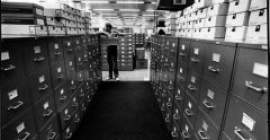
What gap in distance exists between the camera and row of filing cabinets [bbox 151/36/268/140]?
695 mm

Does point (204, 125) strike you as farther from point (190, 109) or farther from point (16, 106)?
point (16, 106)

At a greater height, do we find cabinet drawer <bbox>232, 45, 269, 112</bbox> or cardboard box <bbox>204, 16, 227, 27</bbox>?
cardboard box <bbox>204, 16, 227, 27</bbox>

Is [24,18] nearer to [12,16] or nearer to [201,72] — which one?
[12,16]

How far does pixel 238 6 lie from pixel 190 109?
2.98ft

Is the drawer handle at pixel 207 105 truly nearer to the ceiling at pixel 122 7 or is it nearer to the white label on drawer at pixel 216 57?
the white label on drawer at pixel 216 57

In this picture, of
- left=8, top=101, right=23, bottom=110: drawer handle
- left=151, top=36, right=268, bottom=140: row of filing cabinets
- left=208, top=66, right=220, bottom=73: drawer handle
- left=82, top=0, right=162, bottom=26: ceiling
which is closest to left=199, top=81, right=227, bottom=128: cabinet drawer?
left=151, top=36, right=268, bottom=140: row of filing cabinets

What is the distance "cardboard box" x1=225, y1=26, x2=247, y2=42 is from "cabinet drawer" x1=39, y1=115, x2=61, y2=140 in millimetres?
1670

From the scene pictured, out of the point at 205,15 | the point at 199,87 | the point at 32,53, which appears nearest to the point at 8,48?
the point at 32,53

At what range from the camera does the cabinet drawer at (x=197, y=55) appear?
1.23m

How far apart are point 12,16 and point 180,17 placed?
192 centimetres

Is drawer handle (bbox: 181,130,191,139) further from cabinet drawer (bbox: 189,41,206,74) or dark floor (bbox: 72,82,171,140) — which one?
cabinet drawer (bbox: 189,41,206,74)

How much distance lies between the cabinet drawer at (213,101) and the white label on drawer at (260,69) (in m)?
0.27

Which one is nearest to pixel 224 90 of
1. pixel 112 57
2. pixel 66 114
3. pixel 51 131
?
pixel 51 131

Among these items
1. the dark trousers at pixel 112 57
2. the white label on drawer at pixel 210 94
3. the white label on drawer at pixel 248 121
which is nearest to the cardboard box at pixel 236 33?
the white label on drawer at pixel 210 94
